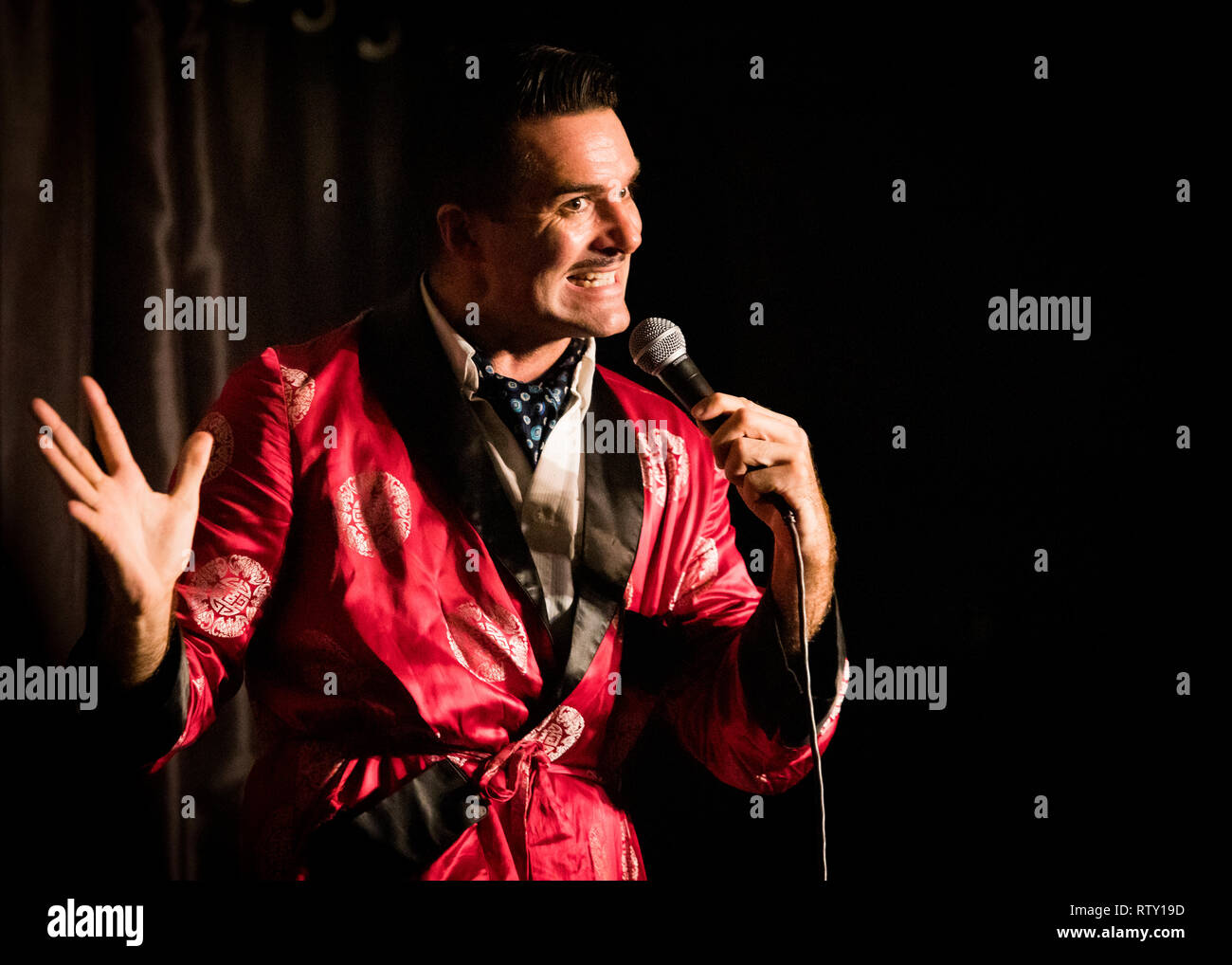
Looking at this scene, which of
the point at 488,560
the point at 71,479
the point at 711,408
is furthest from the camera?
the point at 488,560

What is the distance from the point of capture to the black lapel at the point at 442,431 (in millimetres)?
1296

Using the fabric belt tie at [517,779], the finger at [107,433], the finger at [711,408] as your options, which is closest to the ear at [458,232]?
the finger at [711,408]

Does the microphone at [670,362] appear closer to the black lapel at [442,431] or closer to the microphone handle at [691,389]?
the microphone handle at [691,389]

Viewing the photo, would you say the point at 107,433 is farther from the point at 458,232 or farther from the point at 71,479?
the point at 458,232

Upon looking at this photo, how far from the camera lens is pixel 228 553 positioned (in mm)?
1237

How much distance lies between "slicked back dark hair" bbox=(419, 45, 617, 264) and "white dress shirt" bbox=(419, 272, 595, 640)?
12 centimetres

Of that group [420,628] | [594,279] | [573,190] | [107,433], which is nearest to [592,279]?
[594,279]

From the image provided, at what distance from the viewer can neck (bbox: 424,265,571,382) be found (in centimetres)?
135

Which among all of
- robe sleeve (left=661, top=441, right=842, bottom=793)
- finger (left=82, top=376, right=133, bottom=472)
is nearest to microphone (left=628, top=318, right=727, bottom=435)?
robe sleeve (left=661, top=441, right=842, bottom=793)

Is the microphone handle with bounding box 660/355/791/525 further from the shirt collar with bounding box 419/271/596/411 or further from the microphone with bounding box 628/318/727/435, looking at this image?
the shirt collar with bounding box 419/271/596/411

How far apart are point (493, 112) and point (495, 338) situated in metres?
0.26

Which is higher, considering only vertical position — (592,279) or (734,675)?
(592,279)
